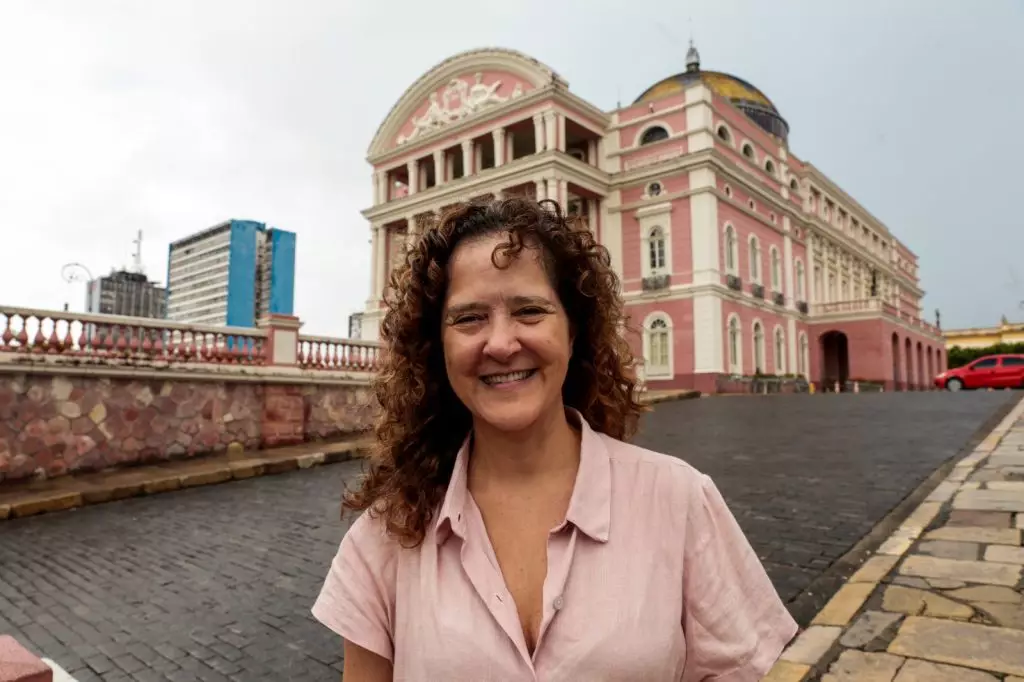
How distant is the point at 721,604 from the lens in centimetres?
142

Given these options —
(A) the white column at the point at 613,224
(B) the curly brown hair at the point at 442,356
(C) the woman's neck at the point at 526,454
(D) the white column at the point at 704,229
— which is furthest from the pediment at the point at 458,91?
(C) the woman's neck at the point at 526,454

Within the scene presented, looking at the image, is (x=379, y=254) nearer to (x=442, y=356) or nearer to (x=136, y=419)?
(x=136, y=419)

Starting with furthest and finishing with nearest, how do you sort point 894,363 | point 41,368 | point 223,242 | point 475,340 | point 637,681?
1. point 223,242
2. point 894,363
3. point 41,368
4. point 475,340
5. point 637,681

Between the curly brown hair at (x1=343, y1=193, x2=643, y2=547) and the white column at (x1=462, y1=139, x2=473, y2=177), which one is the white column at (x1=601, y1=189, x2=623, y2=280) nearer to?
the white column at (x1=462, y1=139, x2=473, y2=177)

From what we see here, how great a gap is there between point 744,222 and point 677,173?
178 inches

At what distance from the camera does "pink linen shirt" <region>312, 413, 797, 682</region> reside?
1.31 meters

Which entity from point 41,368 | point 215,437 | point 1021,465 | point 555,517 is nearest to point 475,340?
point 555,517

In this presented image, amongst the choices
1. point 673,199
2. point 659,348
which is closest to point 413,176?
point 673,199

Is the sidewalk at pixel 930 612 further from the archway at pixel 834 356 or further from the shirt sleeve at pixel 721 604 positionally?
the archway at pixel 834 356

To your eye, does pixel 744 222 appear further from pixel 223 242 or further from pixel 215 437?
pixel 223 242

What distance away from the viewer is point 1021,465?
23.1 feet

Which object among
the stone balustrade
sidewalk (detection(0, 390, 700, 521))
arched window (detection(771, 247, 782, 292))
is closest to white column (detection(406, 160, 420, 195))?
arched window (detection(771, 247, 782, 292))

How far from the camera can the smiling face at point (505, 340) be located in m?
1.52

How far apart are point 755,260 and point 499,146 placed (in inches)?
503
